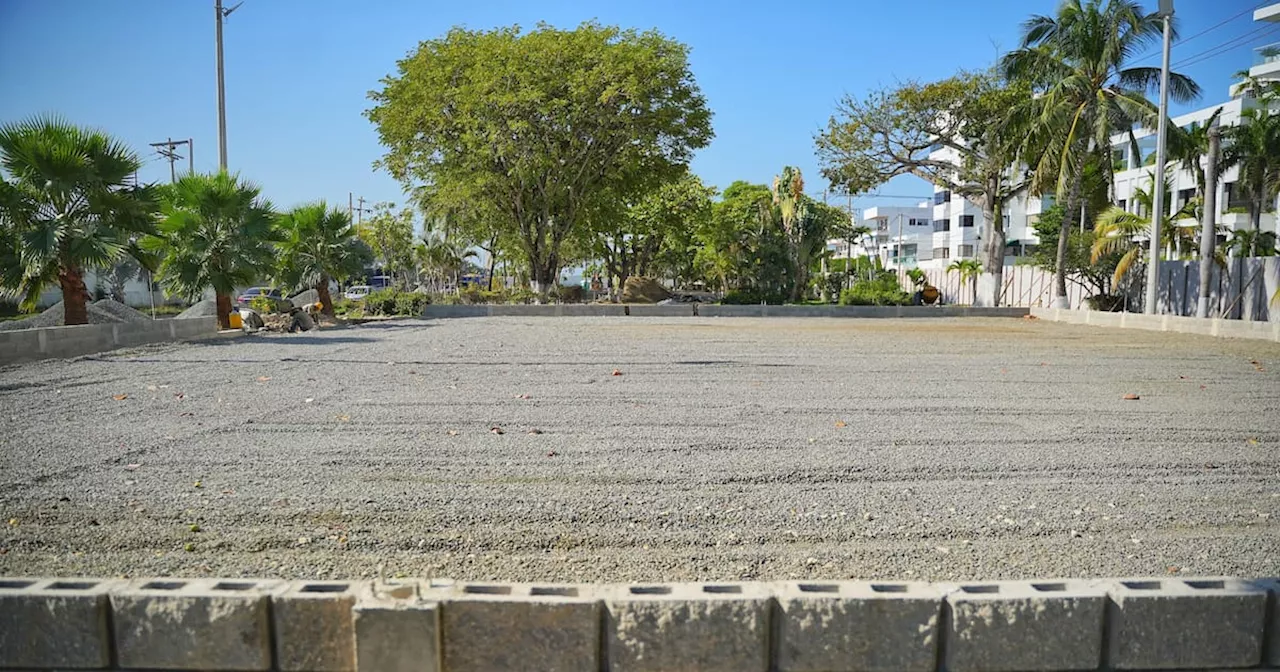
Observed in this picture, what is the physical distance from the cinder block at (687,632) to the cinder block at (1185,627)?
1268 mm

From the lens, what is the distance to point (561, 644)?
285cm

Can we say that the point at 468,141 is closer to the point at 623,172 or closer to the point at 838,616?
the point at 623,172

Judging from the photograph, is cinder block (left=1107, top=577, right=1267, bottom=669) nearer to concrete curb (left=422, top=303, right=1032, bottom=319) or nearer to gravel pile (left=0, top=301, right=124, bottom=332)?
gravel pile (left=0, top=301, right=124, bottom=332)

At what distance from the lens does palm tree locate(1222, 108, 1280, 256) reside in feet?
103

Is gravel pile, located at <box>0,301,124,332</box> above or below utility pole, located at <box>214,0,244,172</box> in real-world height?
below

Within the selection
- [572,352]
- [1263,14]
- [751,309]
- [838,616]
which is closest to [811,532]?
[838,616]

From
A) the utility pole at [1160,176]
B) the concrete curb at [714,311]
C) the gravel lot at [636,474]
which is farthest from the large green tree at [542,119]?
the gravel lot at [636,474]

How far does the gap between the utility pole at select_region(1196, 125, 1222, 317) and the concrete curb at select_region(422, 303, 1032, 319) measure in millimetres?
7552

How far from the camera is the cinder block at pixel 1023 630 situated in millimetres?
2914

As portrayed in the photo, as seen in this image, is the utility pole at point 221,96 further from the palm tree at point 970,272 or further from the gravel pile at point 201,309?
the palm tree at point 970,272

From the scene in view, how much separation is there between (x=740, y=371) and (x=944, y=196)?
75.8 meters

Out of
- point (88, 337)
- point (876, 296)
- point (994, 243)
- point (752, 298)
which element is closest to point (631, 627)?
point (88, 337)

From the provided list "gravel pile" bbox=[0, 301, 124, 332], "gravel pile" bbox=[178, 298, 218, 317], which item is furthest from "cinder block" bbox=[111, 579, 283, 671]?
"gravel pile" bbox=[178, 298, 218, 317]

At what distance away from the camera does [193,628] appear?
9.54ft
